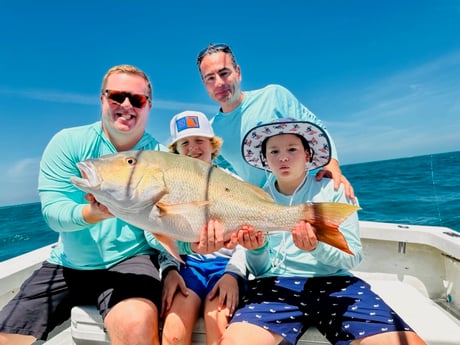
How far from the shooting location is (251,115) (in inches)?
130

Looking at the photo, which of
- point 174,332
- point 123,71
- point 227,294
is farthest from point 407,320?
point 123,71

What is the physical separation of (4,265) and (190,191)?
8.59 ft

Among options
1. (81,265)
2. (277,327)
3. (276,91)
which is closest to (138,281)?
(81,265)

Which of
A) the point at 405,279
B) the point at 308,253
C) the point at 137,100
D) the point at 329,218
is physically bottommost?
the point at 405,279

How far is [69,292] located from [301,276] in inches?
65.0

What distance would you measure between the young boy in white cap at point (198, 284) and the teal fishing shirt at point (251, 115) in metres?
0.60

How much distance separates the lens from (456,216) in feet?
26.7

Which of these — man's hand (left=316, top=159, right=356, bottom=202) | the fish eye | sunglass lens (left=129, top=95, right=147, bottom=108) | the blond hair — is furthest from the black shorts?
man's hand (left=316, top=159, right=356, bottom=202)

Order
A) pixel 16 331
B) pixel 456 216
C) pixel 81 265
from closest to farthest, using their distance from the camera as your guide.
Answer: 1. pixel 16 331
2. pixel 81 265
3. pixel 456 216

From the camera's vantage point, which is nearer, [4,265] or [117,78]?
[117,78]

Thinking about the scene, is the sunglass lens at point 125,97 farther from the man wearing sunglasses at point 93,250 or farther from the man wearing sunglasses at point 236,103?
the man wearing sunglasses at point 236,103

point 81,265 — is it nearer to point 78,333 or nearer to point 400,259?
point 78,333

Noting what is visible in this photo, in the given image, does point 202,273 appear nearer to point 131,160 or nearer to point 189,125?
point 131,160

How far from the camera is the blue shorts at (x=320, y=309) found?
1.87 meters
